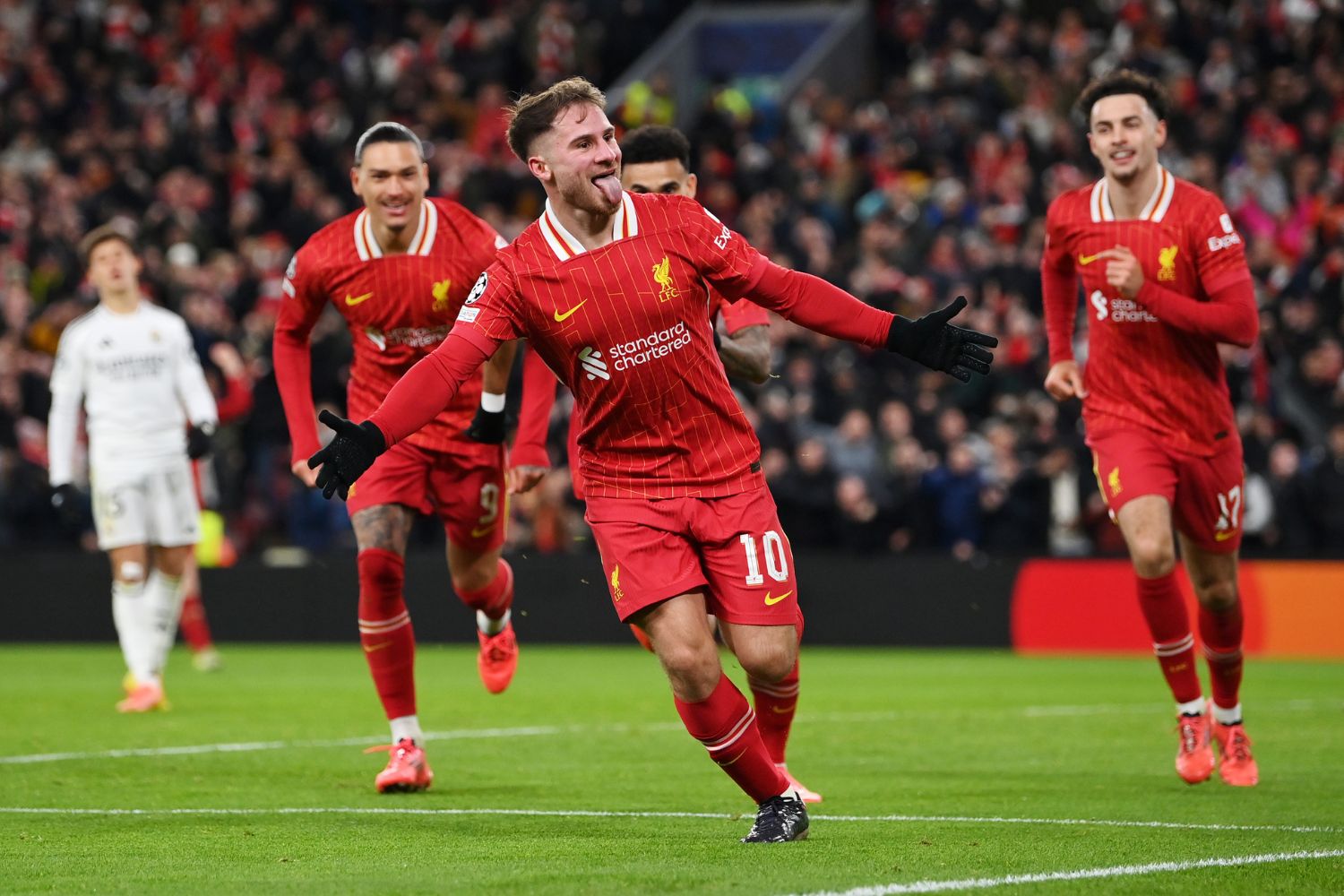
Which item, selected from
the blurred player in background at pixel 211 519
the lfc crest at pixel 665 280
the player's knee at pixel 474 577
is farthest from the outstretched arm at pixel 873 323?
the blurred player in background at pixel 211 519

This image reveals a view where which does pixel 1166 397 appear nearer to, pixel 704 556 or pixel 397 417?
pixel 704 556

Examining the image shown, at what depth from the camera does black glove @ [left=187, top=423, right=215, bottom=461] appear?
12953 mm

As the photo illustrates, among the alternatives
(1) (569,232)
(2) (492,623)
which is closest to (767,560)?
(1) (569,232)

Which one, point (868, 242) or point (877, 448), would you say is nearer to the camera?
point (877, 448)

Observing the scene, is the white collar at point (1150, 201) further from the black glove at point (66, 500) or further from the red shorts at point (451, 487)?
the black glove at point (66, 500)

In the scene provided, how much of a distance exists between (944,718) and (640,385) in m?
5.81

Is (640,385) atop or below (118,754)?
atop

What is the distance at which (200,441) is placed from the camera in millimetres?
13008

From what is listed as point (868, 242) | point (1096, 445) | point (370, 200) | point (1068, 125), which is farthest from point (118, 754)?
point (1068, 125)

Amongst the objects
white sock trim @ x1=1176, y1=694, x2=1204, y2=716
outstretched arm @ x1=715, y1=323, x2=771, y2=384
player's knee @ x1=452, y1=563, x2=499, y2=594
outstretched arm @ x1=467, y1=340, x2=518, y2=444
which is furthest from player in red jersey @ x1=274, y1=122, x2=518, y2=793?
white sock trim @ x1=1176, y1=694, x2=1204, y2=716

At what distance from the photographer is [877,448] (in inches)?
798

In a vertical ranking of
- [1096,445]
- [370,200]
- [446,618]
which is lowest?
[446,618]

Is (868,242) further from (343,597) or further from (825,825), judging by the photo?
(825,825)

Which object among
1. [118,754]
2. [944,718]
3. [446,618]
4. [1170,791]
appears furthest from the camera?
[446,618]
